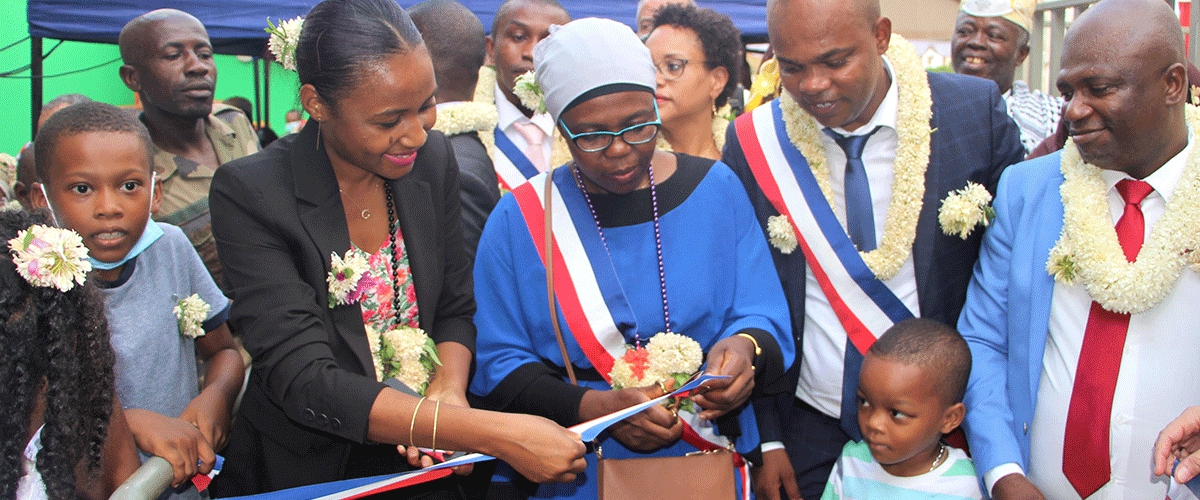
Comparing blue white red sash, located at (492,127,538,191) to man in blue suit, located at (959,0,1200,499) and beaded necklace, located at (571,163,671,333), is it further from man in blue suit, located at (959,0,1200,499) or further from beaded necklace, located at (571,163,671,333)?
man in blue suit, located at (959,0,1200,499)

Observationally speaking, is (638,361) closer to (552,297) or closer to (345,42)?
(552,297)

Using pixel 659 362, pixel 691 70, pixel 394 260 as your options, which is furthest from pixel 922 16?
pixel 394 260

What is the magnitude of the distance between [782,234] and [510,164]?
1.57m

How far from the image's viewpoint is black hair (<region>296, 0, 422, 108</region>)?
2.42 metres

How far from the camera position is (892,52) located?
3127 millimetres

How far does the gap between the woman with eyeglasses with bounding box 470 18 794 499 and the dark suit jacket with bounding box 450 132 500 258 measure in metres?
0.45

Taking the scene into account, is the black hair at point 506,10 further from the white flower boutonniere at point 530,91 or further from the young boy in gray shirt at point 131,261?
the young boy in gray shirt at point 131,261

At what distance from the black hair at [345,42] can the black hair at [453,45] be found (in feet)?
5.69

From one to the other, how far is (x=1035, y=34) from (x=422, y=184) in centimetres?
385

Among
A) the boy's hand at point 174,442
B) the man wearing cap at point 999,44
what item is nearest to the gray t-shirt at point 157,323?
the boy's hand at point 174,442

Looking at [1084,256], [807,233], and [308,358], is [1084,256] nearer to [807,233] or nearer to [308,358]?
[807,233]

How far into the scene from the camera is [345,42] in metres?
2.43

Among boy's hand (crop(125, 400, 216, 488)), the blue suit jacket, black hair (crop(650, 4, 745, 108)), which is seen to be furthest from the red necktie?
boy's hand (crop(125, 400, 216, 488))

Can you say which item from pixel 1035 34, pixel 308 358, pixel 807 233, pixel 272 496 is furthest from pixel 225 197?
pixel 1035 34
